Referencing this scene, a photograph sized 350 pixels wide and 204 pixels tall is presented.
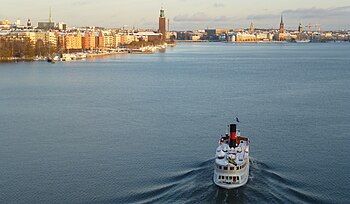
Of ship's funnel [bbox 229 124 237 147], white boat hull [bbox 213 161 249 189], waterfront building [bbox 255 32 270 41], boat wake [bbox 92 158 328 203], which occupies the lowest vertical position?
boat wake [bbox 92 158 328 203]

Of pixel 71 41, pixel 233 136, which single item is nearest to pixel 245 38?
pixel 71 41

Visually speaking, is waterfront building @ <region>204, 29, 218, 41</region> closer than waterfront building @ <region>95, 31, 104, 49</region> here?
No

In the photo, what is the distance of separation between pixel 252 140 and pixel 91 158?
2192mm

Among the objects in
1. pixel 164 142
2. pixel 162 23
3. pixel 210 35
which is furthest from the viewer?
pixel 210 35

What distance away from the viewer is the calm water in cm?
551

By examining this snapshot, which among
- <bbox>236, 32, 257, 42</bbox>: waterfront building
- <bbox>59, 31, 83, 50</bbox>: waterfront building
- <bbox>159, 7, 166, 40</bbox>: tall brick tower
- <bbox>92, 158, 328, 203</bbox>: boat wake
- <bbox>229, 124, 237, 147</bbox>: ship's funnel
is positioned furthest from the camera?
<bbox>236, 32, 257, 42</bbox>: waterfront building

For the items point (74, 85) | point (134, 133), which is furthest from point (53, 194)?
point (74, 85)

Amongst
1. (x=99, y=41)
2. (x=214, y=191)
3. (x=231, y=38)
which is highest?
(x=231, y=38)

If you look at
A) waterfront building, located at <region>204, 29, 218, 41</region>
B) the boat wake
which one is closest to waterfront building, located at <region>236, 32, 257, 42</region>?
waterfront building, located at <region>204, 29, 218, 41</region>

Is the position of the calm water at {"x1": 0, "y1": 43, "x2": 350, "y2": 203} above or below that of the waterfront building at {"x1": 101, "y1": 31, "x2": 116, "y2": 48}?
below

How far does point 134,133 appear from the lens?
26.0 ft

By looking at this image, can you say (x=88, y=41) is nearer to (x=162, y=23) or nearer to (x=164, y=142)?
(x=162, y=23)

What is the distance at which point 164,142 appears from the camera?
7.38 m

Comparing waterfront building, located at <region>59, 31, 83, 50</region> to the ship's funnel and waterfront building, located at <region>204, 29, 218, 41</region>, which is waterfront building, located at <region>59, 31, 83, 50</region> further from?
waterfront building, located at <region>204, 29, 218, 41</region>
